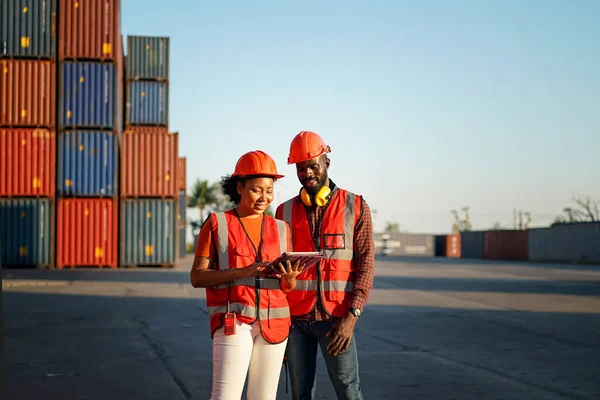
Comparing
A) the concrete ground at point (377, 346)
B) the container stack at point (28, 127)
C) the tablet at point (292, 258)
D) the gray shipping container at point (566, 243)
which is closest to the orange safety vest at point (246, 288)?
the tablet at point (292, 258)

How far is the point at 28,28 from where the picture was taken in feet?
94.5

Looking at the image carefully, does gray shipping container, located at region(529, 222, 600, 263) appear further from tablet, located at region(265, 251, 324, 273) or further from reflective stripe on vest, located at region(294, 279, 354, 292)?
tablet, located at region(265, 251, 324, 273)

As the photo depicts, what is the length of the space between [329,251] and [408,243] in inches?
2952

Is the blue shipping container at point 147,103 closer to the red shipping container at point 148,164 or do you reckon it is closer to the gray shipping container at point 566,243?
the red shipping container at point 148,164

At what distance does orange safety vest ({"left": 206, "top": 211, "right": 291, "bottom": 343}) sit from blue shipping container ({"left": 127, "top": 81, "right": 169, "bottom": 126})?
109ft

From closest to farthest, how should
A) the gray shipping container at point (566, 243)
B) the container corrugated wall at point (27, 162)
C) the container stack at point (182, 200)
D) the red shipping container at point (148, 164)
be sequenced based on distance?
the container corrugated wall at point (27, 162), the red shipping container at point (148, 164), the gray shipping container at point (566, 243), the container stack at point (182, 200)

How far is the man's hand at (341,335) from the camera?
374 cm

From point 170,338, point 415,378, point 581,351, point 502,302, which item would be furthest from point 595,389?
point 502,302

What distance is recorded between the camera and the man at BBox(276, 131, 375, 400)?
3.81m

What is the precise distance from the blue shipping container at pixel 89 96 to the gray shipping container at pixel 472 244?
41179 mm

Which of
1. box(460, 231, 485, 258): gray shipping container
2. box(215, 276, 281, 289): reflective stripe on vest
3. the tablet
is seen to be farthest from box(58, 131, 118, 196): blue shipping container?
box(460, 231, 485, 258): gray shipping container

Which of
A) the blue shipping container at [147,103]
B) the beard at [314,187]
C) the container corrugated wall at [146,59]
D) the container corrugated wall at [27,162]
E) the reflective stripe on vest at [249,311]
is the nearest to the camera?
the reflective stripe on vest at [249,311]

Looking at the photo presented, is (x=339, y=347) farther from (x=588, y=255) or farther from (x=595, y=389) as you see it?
(x=588, y=255)

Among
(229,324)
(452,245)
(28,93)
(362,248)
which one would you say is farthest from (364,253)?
(452,245)
